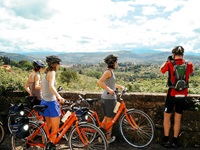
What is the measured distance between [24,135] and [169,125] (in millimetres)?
2969

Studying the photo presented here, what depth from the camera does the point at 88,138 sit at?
4.96 m

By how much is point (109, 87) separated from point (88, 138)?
112 cm

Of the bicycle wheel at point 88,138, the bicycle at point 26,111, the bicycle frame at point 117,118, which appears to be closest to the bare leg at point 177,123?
the bicycle frame at point 117,118

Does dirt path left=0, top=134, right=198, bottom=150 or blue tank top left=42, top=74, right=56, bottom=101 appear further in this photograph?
dirt path left=0, top=134, right=198, bottom=150

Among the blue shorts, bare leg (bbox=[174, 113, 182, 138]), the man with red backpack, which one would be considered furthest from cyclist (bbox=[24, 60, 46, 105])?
bare leg (bbox=[174, 113, 182, 138])

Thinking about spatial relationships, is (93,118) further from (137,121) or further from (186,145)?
(186,145)

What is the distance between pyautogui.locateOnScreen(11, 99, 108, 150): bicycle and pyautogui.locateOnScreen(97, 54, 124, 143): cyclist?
2.14ft

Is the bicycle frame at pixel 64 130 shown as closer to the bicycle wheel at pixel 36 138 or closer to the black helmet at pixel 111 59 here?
the bicycle wheel at pixel 36 138

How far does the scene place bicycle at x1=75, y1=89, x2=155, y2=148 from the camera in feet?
18.4

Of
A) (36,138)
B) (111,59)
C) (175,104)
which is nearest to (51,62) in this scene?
(111,59)

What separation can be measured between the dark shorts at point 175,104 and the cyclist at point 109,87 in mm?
1108

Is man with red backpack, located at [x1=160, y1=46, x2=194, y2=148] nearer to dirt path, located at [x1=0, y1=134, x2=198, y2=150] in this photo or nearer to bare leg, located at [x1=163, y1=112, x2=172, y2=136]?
bare leg, located at [x1=163, y1=112, x2=172, y2=136]

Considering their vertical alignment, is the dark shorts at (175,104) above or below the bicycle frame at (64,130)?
above

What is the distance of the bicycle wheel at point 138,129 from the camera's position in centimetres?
570
